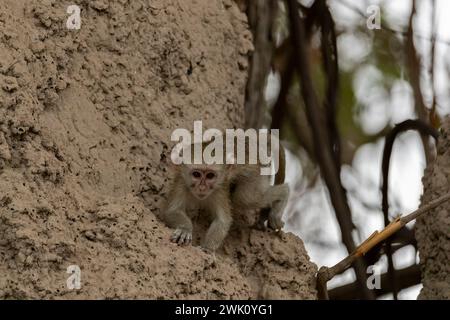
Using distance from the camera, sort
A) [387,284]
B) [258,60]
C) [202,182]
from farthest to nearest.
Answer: [387,284] < [258,60] < [202,182]

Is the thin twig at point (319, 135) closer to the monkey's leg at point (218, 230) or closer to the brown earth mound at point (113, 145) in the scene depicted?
the brown earth mound at point (113, 145)

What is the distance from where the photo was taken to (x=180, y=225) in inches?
212

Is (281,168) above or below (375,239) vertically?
above

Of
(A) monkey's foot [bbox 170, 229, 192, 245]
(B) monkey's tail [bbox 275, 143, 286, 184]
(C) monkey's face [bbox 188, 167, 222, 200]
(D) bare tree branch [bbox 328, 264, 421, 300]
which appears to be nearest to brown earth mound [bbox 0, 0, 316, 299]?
(A) monkey's foot [bbox 170, 229, 192, 245]

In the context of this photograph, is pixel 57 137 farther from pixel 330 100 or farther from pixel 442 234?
pixel 330 100

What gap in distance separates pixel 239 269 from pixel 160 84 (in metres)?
1.01

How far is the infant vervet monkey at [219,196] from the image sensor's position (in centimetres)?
550

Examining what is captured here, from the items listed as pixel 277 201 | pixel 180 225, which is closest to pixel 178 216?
pixel 180 225

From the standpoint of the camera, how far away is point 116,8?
559cm

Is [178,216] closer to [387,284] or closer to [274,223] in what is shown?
[274,223]

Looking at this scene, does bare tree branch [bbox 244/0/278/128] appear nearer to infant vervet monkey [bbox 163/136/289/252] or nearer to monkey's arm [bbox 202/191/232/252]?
infant vervet monkey [bbox 163/136/289/252]

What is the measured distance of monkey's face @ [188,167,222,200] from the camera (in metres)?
5.65

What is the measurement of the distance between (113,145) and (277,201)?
3.46ft
